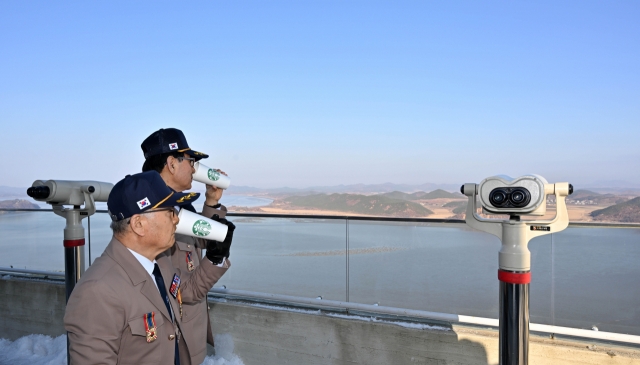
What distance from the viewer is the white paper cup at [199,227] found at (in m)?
2.32

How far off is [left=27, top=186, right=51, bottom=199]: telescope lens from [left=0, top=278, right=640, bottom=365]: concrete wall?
1768 mm

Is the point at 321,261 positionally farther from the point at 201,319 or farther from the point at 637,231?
the point at 637,231

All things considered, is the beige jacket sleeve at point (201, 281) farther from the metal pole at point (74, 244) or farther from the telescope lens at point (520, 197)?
the metal pole at point (74, 244)

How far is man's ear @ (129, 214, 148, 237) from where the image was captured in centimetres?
202

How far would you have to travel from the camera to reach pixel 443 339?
384 centimetres

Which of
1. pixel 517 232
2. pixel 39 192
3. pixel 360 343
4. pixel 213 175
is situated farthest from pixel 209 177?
pixel 517 232

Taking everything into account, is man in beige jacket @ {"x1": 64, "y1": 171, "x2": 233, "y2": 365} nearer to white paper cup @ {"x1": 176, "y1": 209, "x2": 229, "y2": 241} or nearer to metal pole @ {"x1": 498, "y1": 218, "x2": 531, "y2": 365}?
white paper cup @ {"x1": 176, "y1": 209, "x2": 229, "y2": 241}

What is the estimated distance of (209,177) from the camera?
135 inches

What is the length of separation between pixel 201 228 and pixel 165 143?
35.8 inches

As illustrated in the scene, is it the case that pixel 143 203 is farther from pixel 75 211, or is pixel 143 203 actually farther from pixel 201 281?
pixel 75 211

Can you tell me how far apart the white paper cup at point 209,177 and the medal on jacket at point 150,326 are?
1499 millimetres

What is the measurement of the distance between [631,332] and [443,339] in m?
1.31

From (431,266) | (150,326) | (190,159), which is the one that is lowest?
(431,266)

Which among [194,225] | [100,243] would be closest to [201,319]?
[194,225]
